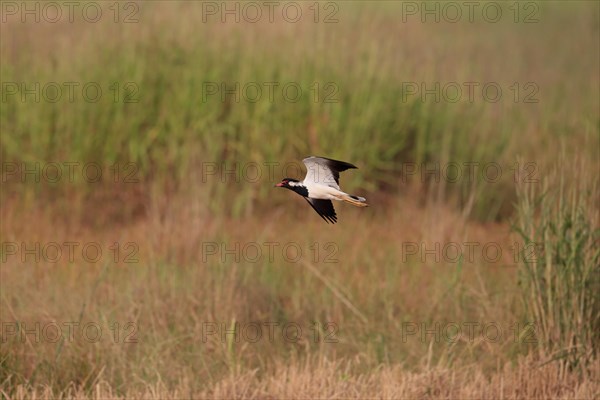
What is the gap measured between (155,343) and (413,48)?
1044 cm

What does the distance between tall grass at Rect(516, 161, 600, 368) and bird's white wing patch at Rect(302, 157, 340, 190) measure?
240 centimetres

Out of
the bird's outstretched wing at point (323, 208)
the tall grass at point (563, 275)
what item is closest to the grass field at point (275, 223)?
the tall grass at point (563, 275)

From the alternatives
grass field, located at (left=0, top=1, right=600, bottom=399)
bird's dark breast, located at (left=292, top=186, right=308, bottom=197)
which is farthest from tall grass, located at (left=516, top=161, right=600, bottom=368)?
bird's dark breast, located at (left=292, top=186, right=308, bottom=197)

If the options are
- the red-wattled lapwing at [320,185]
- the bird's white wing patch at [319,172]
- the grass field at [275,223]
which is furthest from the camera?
the grass field at [275,223]

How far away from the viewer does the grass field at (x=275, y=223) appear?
19.2ft

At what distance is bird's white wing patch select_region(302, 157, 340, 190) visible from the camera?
3.69 metres

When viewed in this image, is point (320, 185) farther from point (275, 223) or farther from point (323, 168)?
point (275, 223)

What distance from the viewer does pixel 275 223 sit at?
8.62 metres

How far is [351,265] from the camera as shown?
25.1 feet

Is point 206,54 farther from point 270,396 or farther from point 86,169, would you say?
point 270,396

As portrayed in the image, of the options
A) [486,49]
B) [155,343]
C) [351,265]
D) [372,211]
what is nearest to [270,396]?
[155,343]

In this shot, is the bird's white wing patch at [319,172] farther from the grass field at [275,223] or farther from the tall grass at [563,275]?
the tall grass at [563,275]

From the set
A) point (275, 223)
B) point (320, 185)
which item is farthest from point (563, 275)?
point (275, 223)

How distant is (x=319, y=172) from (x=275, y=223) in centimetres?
487
